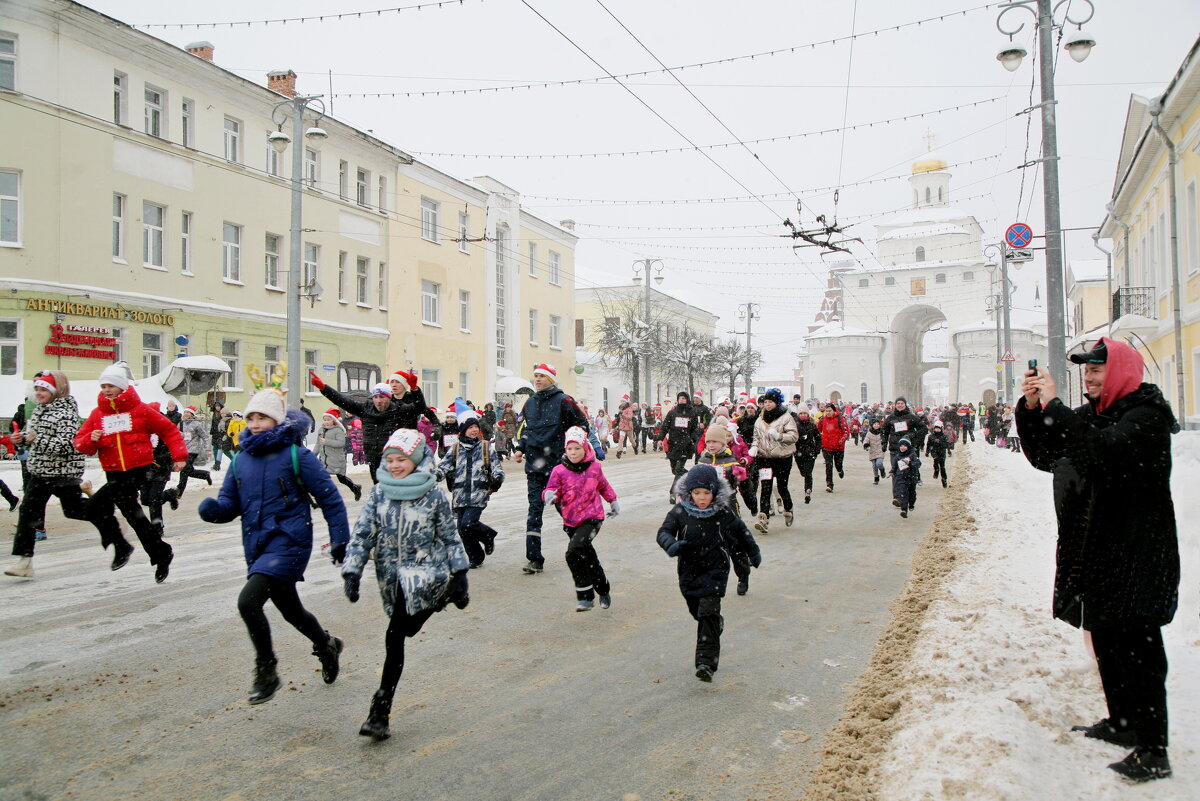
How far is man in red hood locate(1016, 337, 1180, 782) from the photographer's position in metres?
3.52

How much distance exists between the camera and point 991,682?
4.75 meters

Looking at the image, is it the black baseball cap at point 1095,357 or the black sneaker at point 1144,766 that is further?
the black baseball cap at point 1095,357

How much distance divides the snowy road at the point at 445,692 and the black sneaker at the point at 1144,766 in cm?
123

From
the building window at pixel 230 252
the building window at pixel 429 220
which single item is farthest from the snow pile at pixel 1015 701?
the building window at pixel 429 220

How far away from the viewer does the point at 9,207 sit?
2052cm

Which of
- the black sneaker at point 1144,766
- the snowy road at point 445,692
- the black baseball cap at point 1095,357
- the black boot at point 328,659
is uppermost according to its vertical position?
the black baseball cap at point 1095,357

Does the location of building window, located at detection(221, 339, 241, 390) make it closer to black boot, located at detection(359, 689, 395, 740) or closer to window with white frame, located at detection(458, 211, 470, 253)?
window with white frame, located at detection(458, 211, 470, 253)

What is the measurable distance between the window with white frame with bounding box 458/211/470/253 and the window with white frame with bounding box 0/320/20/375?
19879 mm

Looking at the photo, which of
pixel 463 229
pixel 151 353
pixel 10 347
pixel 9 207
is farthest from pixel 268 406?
pixel 463 229

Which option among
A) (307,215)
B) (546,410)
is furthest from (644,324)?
(546,410)

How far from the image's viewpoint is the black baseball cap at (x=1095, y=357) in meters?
3.68

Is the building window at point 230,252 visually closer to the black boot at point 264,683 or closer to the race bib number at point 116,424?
the race bib number at point 116,424

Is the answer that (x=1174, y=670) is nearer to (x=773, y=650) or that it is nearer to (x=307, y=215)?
(x=773, y=650)

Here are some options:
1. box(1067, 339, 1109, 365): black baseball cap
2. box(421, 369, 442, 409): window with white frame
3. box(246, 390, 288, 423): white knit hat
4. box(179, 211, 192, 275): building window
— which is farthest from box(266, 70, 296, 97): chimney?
box(1067, 339, 1109, 365): black baseball cap
